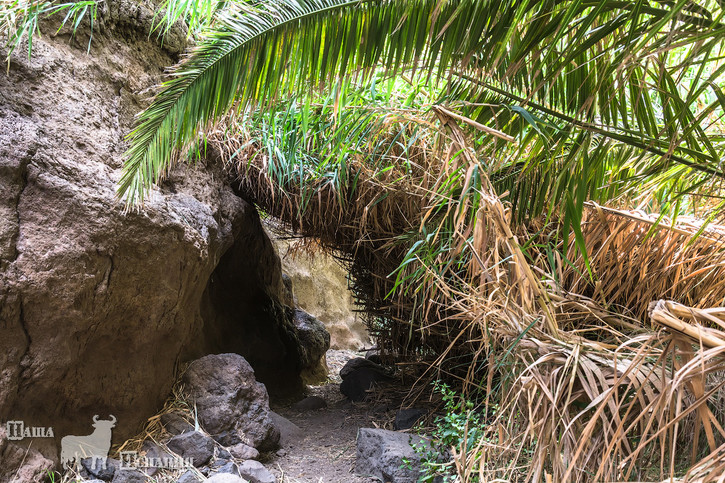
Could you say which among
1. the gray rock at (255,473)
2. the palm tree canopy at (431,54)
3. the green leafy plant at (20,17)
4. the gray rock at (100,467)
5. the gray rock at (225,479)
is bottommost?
the gray rock at (255,473)

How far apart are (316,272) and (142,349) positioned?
255 inches

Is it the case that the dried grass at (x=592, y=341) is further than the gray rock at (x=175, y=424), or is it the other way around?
the gray rock at (x=175, y=424)

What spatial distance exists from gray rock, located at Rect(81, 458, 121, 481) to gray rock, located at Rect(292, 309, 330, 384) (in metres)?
2.49

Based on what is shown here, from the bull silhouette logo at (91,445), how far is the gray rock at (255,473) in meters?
0.61

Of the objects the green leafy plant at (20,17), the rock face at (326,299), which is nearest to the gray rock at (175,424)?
the green leafy plant at (20,17)

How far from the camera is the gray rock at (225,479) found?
225 cm

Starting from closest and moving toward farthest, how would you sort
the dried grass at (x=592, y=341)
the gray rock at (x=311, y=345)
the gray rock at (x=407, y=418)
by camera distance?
the dried grass at (x=592, y=341) < the gray rock at (x=407, y=418) < the gray rock at (x=311, y=345)

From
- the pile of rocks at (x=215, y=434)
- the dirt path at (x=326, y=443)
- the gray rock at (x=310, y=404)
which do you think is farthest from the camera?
the gray rock at (x=310, y=404)

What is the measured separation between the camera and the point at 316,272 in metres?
9.12

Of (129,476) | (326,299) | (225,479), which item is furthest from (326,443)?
(326,299)

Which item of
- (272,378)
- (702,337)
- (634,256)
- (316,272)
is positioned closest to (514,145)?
(634,256)

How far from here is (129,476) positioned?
229 cm

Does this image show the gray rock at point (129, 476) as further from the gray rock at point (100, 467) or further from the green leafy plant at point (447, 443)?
the green leafy plant at point (447, 443)

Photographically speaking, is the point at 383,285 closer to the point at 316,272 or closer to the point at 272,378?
the point at 272,378
